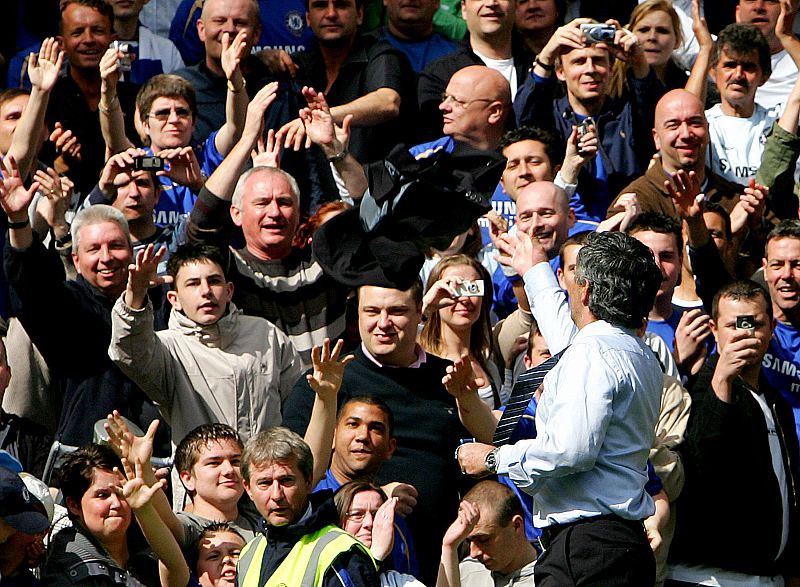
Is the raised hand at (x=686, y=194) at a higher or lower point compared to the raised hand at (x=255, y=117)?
lower

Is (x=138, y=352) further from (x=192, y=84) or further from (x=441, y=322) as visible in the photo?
(x=192, y=84)

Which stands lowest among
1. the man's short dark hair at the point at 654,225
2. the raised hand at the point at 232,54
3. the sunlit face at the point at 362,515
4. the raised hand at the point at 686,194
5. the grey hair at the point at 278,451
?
the sunlit face at the point at 362,515

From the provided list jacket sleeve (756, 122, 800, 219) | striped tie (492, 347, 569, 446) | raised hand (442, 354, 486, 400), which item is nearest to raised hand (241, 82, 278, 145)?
raised hand (442, 354, 486, 400)

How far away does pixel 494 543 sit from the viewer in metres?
6.53

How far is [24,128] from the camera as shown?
8062mm

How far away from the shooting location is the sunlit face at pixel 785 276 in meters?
7.98

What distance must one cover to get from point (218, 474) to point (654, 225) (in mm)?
2543


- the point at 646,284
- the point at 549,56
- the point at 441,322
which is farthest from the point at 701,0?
the point at 646,284

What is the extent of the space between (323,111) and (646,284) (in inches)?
123

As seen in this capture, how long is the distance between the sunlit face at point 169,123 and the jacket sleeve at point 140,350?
1.73m

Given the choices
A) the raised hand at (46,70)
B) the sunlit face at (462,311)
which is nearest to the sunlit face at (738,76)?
the sunlit face at (462,311)

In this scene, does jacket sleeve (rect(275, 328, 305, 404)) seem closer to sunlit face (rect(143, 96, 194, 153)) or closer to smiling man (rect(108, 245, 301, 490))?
smiling man (rect(108, 245, 301, 490))

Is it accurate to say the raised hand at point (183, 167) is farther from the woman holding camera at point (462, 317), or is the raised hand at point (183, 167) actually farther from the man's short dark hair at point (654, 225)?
the man's short dark hair at point (654, 225)

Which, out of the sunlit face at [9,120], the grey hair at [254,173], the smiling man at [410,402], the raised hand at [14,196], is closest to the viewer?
the smiling man at [410,402]
